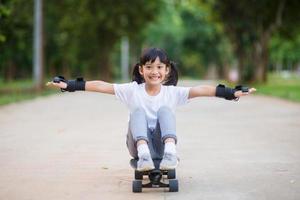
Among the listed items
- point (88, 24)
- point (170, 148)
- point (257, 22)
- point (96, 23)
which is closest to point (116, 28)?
point (96, 23)

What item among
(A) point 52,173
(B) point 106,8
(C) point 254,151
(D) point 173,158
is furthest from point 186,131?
(B) point 106,8

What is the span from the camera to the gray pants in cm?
552

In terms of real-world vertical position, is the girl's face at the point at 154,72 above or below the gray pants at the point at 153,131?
above

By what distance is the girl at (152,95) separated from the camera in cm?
556

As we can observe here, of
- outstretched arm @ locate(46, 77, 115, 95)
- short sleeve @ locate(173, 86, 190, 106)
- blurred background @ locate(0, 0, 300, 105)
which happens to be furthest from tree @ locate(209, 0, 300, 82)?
outstretched arm @ locate(46, 77, 115, 95)

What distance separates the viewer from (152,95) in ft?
19.2

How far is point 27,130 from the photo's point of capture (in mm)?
11344

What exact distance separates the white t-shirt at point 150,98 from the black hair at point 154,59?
9cm

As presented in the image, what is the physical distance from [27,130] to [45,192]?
5891 mm

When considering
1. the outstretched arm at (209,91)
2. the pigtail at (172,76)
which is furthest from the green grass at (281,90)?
the outstretched arm at (209,91)

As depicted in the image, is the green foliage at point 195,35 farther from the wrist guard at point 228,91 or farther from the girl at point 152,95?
the wrist guard at point 228,91

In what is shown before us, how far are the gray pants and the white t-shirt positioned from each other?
8 cm

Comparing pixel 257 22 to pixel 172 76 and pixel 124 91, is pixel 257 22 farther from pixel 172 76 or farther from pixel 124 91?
pixel 124 91

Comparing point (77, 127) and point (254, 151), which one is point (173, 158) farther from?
point (77, 127)
